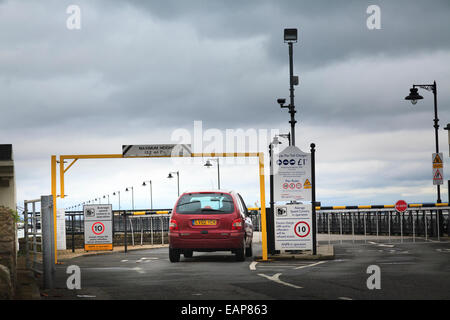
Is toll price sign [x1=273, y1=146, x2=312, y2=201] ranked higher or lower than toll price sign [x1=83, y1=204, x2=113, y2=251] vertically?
higher

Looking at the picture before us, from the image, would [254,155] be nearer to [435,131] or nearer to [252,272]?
[252,272]

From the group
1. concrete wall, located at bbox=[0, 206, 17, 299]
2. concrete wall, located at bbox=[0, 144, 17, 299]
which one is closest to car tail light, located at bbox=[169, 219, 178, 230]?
concrete wall, located at bbox=[0, 144, 17, 299]

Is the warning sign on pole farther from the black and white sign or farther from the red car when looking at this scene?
the red car

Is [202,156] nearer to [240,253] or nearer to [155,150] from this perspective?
[155,150]

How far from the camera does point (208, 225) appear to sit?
1850 cm

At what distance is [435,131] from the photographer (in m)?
36.7

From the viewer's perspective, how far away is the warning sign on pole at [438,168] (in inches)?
1374

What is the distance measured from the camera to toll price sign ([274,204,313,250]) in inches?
806

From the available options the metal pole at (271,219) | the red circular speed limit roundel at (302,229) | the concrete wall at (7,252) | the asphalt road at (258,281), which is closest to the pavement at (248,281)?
the asphalt road at (258,281)

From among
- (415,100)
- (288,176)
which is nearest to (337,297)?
(288,176)

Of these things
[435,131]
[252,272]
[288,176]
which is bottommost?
[252,272]

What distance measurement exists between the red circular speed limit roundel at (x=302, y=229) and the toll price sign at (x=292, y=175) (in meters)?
0.77
